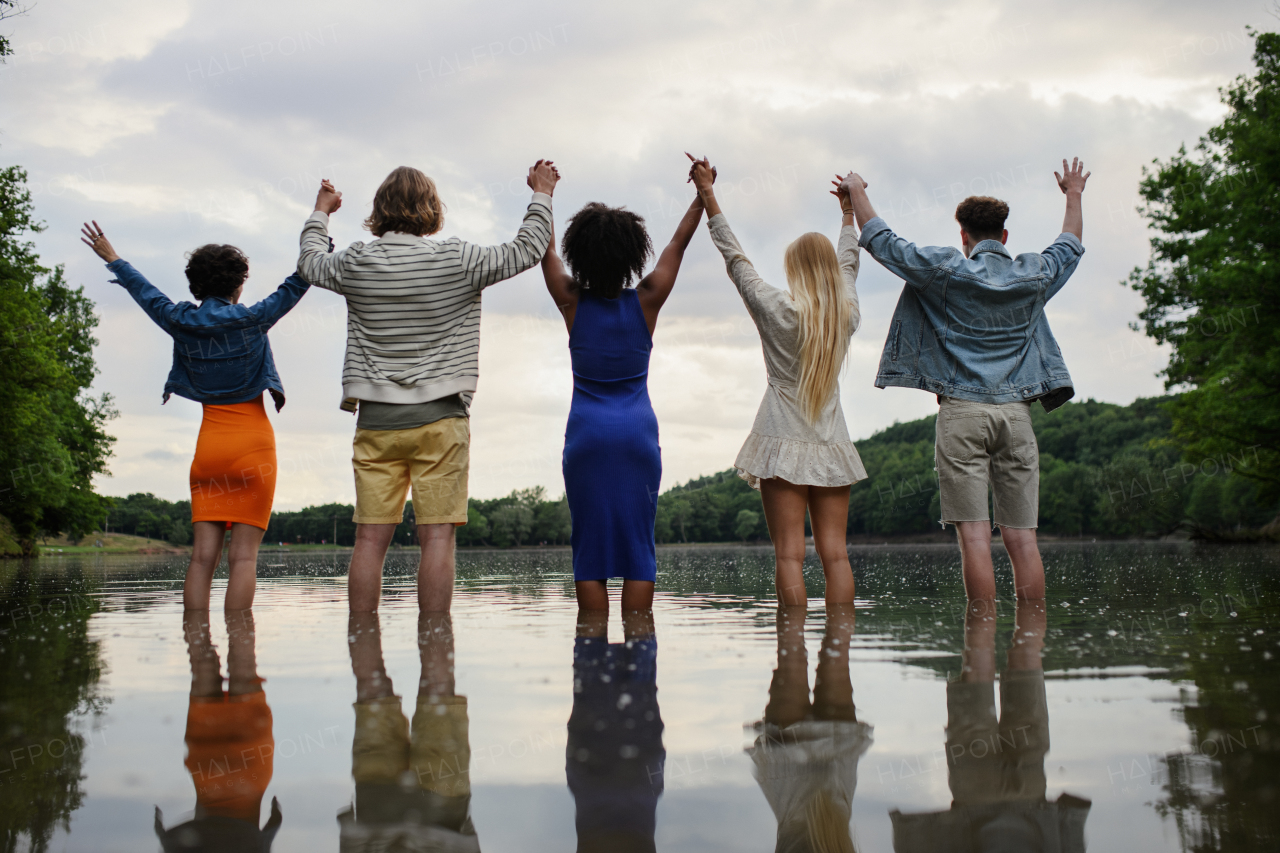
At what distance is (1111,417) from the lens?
11219 centimetres

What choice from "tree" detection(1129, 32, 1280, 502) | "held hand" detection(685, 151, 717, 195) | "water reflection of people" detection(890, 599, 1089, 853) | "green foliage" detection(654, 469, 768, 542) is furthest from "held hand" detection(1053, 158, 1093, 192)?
"green foliage" detection(654, 469, 768, 542)

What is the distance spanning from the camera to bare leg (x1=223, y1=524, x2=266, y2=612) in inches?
199

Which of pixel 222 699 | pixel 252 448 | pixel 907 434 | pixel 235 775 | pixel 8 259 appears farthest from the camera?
pixel 907 434

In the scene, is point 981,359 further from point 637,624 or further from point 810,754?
point 810,754

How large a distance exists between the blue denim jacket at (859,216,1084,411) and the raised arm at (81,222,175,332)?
4.34 meters

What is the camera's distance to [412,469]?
475 centimetres

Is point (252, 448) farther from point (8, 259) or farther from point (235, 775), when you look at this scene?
point (8, 259)

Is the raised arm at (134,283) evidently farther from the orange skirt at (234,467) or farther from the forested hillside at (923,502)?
the forested hillside at (923,502)

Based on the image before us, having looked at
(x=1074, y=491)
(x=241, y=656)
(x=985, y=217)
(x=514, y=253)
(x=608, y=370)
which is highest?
(x=1074, y=491)

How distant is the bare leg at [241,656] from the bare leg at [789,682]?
1538 mm

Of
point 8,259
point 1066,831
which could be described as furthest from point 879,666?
point 8,259

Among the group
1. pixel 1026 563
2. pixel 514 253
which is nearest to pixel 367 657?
pixel 514 253

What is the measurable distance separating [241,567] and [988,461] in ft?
14.5

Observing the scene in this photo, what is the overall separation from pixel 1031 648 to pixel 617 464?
7.19ft
